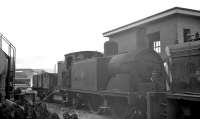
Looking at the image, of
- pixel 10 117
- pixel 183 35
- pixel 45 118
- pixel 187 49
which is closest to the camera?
pixel 10 117

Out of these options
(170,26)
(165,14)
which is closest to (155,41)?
(170,26)

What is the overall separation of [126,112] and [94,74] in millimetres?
3111

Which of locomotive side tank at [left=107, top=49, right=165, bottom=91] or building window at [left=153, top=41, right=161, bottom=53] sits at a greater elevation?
building window at [left=153, top=41, right=161, bottom=53]

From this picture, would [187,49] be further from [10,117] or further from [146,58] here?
[10,117]

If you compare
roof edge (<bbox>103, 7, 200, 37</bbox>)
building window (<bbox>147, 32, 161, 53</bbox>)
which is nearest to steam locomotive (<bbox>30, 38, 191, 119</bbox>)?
building window (<bbox>147, 32, 161, 53</bbox>)

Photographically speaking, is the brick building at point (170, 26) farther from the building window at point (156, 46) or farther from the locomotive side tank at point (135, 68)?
the locomotive side tank at point (135, 68)

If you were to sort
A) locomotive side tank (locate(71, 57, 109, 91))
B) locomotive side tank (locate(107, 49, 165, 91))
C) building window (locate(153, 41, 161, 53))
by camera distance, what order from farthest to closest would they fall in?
building window (locate(153, 41, 161, 53)) → locomotive side tank (locate(71, 57, 109, 91)) → locomotive side tank (locate(107, 49, 165, 91))

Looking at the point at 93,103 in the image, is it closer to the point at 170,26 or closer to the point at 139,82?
the point at 139,82

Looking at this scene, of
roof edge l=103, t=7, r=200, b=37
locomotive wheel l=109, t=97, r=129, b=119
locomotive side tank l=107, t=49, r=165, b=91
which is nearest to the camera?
locomotive side tank l=107, t=49, r=165, b=91

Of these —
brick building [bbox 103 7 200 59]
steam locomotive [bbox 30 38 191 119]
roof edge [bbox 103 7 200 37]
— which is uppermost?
roof edge [bbox 103 7 200 37]

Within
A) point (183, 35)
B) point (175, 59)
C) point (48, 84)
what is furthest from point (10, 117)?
point (48, 84)

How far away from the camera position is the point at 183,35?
16.0 meters

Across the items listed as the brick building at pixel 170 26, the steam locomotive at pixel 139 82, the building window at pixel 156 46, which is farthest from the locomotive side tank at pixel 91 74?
the building window at pixel 156 46

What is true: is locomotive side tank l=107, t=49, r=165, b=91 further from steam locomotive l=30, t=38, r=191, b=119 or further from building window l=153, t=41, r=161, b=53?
building window l=153, t=41, r=161, b=53
